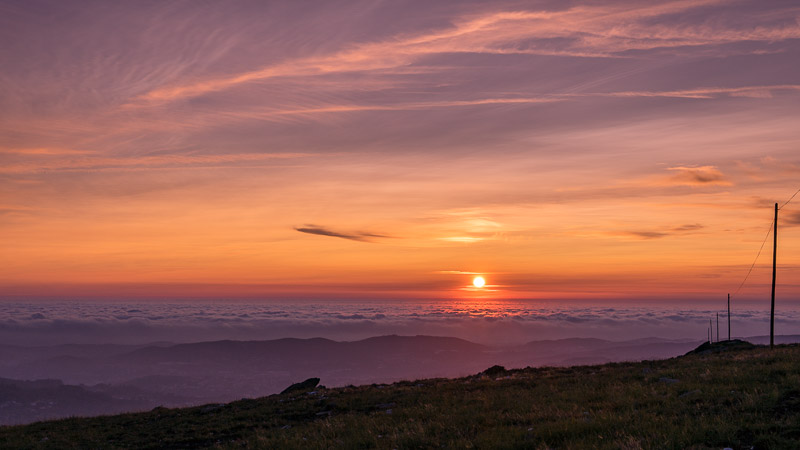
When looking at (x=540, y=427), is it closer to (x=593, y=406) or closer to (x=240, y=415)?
(x=593, y=406)

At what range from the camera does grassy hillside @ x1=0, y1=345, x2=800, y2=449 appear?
10.4 metres

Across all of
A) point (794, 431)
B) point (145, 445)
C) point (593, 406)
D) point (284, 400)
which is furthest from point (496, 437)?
point (284, 400)

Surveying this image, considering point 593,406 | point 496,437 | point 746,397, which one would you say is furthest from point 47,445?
point 746,397

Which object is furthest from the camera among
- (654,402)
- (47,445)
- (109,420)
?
(109,420)

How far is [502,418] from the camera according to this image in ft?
46.9

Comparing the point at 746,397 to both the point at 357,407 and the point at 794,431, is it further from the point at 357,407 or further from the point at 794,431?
the point at 357,407

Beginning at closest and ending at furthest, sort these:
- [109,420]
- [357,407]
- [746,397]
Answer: [746,397]
[357,407]
[109,420]

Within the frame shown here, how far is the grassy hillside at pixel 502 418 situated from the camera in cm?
1037

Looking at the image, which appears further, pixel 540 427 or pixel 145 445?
pixel 145 445

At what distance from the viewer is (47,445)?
20.1 m

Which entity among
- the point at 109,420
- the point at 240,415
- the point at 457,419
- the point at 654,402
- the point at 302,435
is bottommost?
the point at 109,420

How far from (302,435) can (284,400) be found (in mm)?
11539

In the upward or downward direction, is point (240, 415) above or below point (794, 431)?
below

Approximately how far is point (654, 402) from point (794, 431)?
4.81 m
